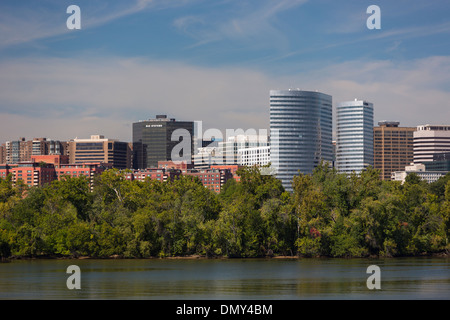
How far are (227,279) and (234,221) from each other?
29.8 meters

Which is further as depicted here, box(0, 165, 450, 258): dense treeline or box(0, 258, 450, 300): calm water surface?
box(0, 165, 450, 258): dense treeline

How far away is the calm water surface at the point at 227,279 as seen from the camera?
1932 inches

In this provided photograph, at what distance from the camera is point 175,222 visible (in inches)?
3575

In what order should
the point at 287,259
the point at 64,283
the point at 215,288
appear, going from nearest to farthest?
the point at 215,288 < the point at 64,283 < the point at 287,259

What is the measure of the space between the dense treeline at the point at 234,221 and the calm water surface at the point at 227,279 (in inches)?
191

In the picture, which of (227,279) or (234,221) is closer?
(227,279)

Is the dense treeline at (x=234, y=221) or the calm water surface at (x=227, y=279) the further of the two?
the dense treeline at (x=234, y=221)

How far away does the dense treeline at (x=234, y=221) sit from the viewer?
3457 inches

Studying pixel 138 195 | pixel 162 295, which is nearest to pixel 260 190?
pixel 138 195

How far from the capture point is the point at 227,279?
60.4 metres

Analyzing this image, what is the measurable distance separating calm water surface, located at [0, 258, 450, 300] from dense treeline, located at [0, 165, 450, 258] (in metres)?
4.84

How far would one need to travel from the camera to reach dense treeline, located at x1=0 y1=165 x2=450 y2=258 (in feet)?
288
